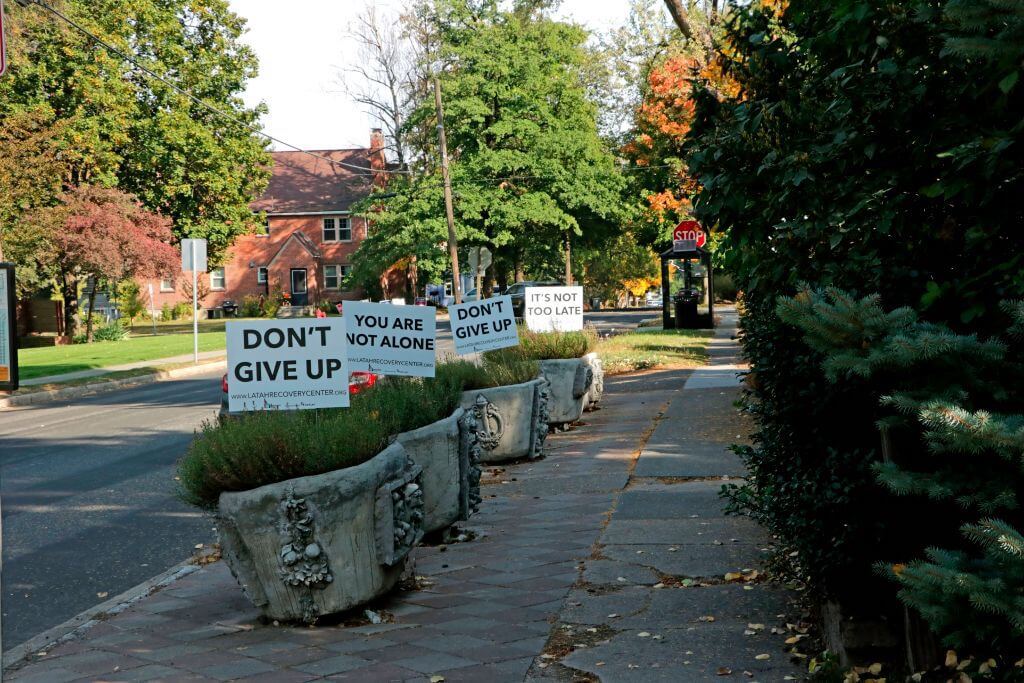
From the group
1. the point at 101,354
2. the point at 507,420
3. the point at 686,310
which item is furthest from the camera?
the point at 686,310

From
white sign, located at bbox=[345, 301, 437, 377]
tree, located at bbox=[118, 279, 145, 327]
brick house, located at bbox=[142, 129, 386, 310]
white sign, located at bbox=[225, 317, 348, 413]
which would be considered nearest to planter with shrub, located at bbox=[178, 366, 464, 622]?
white sign, located at bbox=[225, 317, 348, 413]

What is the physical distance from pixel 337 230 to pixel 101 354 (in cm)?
4116

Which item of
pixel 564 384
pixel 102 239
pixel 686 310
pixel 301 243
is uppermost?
pixel 301 243

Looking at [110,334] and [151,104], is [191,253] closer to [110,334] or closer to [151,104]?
[110,334]

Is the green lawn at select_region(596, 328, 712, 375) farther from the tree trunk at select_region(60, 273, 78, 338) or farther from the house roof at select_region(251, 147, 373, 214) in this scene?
the house roof at select_region(251, 147, 373, 214)

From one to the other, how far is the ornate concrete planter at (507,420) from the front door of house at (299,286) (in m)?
62.7

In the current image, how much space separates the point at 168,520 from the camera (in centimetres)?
979

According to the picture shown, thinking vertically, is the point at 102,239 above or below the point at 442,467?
above

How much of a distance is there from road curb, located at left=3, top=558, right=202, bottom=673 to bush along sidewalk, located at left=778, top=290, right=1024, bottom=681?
4487 millimetres

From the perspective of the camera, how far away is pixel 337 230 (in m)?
74.4

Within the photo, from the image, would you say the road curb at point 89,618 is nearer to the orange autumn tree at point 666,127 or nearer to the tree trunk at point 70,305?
the orange autumn tree at point 666,127

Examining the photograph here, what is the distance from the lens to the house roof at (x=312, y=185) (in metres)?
74.4

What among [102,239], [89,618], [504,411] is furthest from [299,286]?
[89,618]

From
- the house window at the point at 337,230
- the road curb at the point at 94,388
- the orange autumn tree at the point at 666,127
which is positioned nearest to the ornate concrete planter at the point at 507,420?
the orange autumn tree at the point at 666,127
